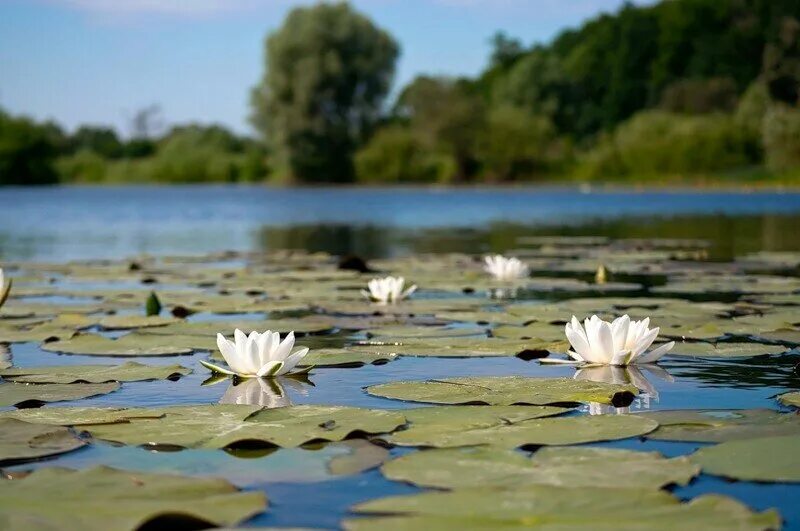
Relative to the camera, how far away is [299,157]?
48781mm

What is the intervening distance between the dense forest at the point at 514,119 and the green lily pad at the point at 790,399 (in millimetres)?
34403

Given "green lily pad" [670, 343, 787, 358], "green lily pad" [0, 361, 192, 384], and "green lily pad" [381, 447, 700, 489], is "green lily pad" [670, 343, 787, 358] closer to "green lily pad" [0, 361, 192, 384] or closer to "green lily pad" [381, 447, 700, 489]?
"green lily pad" [381, 447, 700, 489]

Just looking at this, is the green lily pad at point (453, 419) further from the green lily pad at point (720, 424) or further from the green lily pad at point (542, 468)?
the green lily pad at point (720, 424)

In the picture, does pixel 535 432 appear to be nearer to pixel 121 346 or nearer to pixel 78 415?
pixel 78 415

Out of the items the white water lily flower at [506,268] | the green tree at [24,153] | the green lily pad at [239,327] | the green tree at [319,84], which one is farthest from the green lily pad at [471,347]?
the green tree at [24,153]

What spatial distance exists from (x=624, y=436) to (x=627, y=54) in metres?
70.9

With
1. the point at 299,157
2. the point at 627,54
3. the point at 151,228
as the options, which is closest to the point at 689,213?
the point at 151,228

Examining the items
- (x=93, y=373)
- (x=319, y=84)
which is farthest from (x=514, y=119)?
(x=93, y=373)

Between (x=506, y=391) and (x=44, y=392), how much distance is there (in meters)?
1.38

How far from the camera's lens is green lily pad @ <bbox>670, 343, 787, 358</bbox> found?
148 inches

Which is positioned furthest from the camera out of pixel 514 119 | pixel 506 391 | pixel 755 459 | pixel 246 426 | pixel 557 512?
pixel 514 119

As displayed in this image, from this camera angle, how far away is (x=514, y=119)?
164 ft

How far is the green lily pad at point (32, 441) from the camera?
229 centimetres

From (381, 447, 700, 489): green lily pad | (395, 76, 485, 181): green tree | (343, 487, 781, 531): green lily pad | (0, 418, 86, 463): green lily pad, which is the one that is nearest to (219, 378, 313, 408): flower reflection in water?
(0, 418, 86, 463): green lily pad
